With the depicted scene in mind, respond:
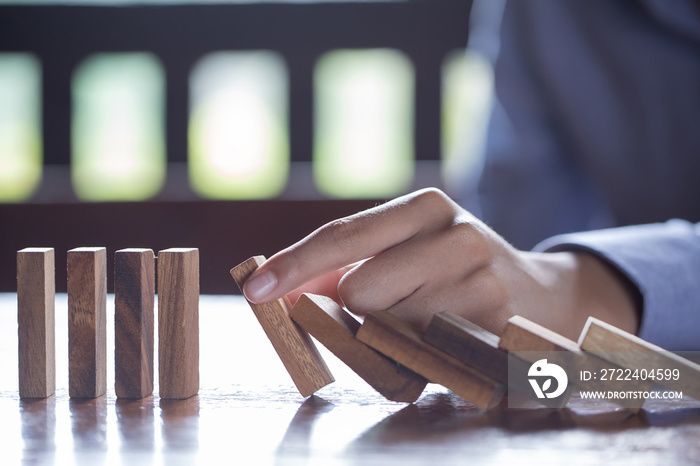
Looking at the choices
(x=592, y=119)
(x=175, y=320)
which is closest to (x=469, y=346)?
(x=175, y=320)

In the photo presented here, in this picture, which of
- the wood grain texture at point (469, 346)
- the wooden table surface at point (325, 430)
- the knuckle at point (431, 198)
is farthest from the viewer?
the knuckle at point (431, 198)

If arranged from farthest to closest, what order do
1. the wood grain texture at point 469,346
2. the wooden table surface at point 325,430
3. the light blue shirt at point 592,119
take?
the light blue shirt at point 592,119 < the wood grain texture at point 469,346 < the wooden table surface at point 325,430

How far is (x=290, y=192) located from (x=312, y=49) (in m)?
1.05

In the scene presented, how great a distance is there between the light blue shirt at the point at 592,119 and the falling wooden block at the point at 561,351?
1.06m

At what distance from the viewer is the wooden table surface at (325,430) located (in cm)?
38

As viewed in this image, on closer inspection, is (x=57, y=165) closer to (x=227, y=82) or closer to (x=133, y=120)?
(x=133, y=120)

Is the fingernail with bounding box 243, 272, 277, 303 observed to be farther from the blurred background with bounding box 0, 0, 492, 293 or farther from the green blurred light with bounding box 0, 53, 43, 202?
the green blurred light with bounding box 0, 53, 43, 202

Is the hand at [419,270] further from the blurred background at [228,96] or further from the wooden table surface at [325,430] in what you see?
the blurred background at [228,96]

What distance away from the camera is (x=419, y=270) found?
58 cm

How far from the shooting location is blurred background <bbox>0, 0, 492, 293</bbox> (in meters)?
4.29

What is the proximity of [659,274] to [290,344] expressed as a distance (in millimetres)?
526

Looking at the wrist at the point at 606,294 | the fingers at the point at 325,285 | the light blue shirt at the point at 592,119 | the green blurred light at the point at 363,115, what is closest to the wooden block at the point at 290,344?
the fingers at the point at 325,285

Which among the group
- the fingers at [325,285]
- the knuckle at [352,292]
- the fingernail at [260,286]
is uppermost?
the fingernail at [260,286]

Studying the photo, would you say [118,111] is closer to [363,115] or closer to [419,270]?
[363,115]
